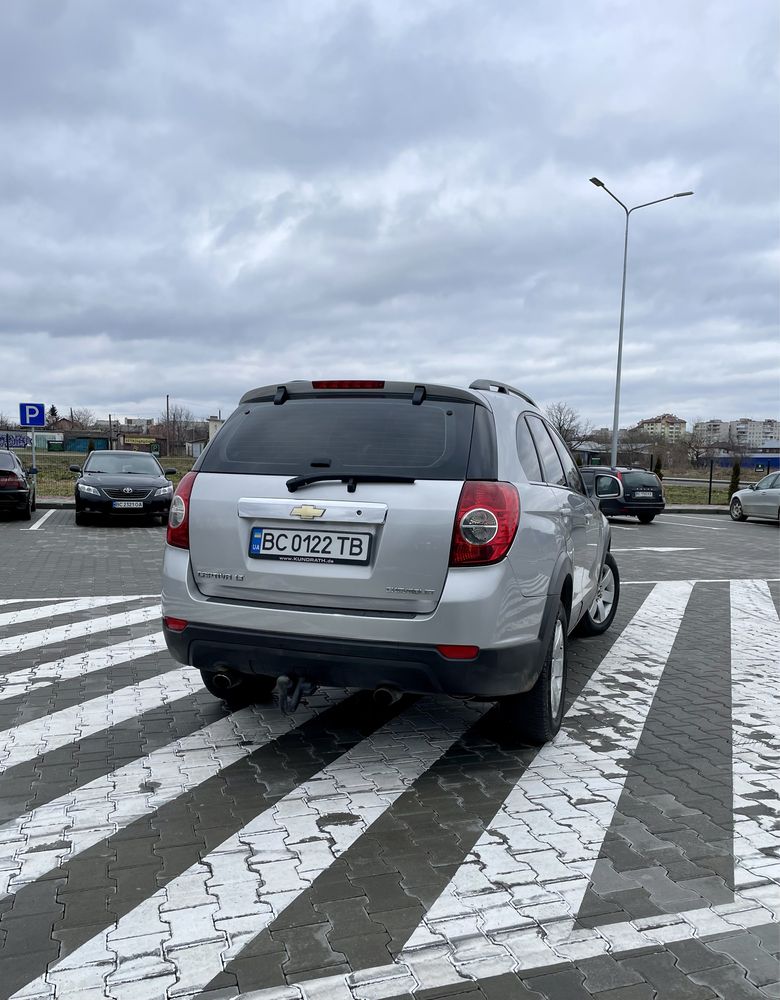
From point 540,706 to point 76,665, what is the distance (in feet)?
11.2

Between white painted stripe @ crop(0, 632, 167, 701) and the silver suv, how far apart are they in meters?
1.79

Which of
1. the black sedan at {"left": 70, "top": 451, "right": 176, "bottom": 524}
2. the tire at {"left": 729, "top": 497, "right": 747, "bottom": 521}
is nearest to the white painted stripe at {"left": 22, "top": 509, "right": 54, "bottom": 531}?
the black sedan at {"left": 70, "top": 451, "right": 176, "bottom": 524}

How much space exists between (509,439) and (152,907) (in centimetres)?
249

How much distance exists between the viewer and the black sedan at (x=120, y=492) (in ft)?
53.8

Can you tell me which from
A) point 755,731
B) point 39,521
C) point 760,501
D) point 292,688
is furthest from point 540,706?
point 760,501

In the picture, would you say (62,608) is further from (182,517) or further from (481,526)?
(481,526)

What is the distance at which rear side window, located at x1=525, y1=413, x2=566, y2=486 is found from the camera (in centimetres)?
474

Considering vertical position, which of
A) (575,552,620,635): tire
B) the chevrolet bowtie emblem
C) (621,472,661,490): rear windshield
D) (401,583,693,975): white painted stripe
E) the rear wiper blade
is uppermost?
the rear wiper blade

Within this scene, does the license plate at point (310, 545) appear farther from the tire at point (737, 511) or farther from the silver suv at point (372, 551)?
the tire at point (737, 511)

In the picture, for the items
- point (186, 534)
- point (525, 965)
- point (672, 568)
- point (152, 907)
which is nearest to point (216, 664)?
point (186, 534)

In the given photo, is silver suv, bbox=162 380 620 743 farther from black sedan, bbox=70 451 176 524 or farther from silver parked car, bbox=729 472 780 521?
silver parked car, bbox=729 472 780 521

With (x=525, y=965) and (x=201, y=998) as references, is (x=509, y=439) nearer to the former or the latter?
(x=525, y=965)

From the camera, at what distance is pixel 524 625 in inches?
150

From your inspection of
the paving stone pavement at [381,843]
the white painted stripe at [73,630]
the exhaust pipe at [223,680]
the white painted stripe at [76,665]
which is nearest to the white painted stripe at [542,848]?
the paving stone pavement at [381,843]
